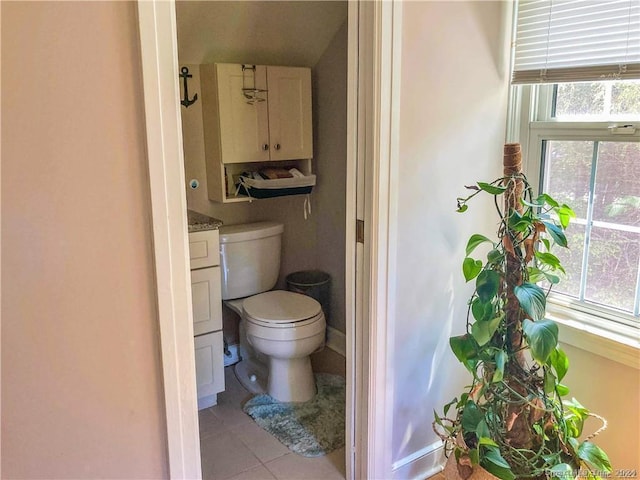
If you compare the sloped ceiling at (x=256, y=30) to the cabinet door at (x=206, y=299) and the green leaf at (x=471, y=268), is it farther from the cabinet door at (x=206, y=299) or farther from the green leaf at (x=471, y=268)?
the green leaf at (x=471, y=268)

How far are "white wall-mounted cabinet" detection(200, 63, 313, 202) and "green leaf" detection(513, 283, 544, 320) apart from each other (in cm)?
156

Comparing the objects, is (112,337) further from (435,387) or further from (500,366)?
(435,387)

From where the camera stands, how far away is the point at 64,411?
122cm

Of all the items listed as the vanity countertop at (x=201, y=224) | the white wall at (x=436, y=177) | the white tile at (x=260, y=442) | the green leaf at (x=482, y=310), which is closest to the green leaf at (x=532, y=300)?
the green leaf at (x=482, y=310)

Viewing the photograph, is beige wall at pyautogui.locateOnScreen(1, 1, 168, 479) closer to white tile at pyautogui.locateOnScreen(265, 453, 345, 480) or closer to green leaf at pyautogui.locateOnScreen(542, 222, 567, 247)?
white tile at pyautogui.locateOnScreen(265, 453, 345, 480)

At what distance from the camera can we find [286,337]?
2.50 metres

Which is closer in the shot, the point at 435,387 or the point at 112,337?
the point at 112,337

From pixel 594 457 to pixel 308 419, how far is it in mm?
1244

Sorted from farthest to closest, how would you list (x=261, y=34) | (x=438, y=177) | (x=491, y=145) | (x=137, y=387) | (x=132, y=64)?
1. (x=261, y=34)
2. (x=491, y=145)
3. (x=438, y=177)
4. (x=137, y=387)
5. (x=132, y=64)

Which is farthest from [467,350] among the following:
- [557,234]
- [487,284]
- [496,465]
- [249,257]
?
[249,257]

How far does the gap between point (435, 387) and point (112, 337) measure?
122cm

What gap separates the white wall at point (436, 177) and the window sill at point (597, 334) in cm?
35

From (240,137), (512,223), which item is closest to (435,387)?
(512,223)

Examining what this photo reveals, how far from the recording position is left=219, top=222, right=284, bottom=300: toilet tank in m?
2.70
